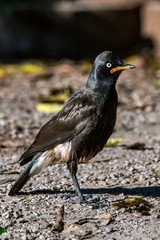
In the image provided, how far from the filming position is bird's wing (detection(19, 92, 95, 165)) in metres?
4.42

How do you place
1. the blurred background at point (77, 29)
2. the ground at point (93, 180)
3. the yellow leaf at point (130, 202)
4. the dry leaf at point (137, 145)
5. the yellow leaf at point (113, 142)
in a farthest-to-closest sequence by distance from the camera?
1. the blurred background at point (77, 29)
2. the yellow leaf at point (113, 142)
3. the dry leaf at point (137, 145)
4. the yellow leaf at point (130, 202)
5. the ground at point (93, 180)

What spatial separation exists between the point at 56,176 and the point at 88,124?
82 cm

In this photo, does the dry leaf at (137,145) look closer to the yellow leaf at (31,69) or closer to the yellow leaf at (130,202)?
the yellow leaf at (130,202)

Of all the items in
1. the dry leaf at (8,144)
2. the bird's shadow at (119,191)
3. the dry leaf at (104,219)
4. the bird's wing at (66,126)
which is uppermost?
the bird's wing at (66,126)

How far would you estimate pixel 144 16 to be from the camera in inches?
433

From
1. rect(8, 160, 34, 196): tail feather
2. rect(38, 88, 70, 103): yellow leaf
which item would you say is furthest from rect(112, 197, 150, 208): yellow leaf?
rect(38, 88, 70, 103): yellow leaf

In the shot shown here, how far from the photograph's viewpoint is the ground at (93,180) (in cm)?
372

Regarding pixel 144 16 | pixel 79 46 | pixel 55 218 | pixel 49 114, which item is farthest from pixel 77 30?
pixel 55 218

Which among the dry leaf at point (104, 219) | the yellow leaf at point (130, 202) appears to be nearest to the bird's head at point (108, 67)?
the yellow leaf at point (130, 202)

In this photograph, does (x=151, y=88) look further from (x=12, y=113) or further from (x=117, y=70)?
(x=117, y=70)

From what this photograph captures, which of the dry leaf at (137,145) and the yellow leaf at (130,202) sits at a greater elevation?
the yellow leaf at (130,202)

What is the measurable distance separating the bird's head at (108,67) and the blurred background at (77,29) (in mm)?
6413

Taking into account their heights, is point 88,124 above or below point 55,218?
above

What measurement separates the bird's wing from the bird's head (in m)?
0.25
